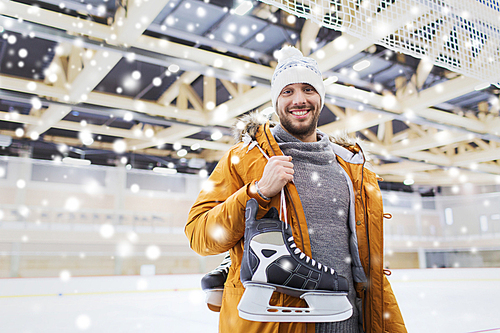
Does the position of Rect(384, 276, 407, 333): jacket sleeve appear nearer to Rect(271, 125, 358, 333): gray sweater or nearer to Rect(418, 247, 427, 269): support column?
Rect(271, 125, 358, 333): gray sweater

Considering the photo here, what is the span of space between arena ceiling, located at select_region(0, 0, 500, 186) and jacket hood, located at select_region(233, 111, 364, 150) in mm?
1848

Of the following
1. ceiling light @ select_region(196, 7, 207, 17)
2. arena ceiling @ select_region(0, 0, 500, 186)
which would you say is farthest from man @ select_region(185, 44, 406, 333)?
ceiling light @ select_region(196, 7, 207, 17)

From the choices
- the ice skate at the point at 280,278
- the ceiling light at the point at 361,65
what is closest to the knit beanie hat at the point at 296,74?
the ice skate at the point at 280,278

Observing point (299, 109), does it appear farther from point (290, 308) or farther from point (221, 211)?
point (290, 308)

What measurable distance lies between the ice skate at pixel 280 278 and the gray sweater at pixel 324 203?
15 centimetres

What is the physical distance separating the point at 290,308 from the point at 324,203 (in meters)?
0.40

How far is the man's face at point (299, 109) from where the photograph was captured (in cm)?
137

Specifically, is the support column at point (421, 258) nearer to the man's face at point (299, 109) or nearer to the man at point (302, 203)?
the man at point (302, 203)

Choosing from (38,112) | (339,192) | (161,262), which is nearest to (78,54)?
(38,112)

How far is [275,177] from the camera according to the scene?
109 centimetres

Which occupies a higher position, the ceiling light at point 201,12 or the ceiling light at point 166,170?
the ceiling light at point 201,12

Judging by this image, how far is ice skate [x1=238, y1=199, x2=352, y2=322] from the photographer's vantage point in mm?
1021

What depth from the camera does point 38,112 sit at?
28.2 ft

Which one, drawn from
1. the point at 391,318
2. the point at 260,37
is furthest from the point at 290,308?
the point at 260,37
